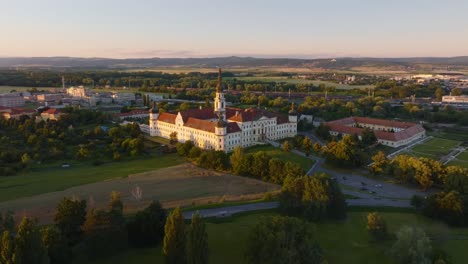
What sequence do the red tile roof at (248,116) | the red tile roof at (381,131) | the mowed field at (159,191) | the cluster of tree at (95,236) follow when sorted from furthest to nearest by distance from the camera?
1. the red tile roof at (381,131)
2. the red tile roof at (248,116)
3. the mowed field at (159,191)
4. the cluster of tree at (95,236)

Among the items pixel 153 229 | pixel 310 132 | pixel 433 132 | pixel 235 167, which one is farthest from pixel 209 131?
pixel 433 132

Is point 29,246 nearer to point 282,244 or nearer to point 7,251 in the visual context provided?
point 7,251

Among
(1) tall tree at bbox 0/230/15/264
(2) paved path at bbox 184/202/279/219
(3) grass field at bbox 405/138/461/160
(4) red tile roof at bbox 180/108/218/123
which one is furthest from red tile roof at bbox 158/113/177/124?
(1) tall tree at bbox 0/230/15/264

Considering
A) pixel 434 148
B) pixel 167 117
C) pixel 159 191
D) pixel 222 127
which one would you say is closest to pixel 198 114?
pixel 167 117

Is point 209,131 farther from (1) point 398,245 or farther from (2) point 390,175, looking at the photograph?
(1) point 398,245

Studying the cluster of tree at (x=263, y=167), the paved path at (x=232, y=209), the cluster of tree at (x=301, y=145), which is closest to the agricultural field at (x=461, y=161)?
the cluster of tree at (x=301, y=145)

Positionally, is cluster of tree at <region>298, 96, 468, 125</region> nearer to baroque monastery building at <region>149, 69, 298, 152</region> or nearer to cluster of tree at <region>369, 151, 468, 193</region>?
baroque monastery building at <region>149, 69, 298, 152</region>

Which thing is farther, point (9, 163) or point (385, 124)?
point (385, 124)

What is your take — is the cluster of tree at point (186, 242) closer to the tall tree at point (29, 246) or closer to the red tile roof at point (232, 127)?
the tall tree at point (29, 246)
